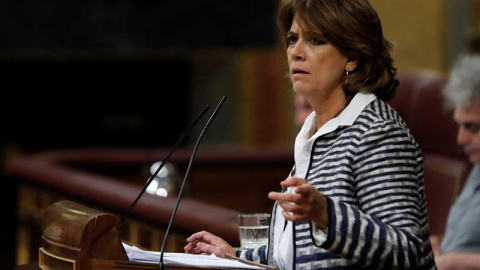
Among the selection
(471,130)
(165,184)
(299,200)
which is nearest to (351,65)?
(299,200)

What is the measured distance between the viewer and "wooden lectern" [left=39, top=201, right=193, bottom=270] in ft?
6.43

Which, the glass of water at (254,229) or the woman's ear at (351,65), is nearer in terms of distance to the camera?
the woman's ear at (351,65)

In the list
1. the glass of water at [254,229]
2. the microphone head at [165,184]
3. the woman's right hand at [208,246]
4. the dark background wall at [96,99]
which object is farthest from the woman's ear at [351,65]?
the dark background wall at [96,99]

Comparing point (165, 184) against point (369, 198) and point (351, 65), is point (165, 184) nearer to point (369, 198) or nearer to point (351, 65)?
point (351, 65)

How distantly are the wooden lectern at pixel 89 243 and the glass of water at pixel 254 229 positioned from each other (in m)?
0.58

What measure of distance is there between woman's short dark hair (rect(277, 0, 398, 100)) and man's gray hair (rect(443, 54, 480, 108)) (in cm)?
165

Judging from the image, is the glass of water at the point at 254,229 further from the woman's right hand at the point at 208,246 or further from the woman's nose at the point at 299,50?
the woman's nose at the point at 299,50

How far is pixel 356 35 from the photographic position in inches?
78.8

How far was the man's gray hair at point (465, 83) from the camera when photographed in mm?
3691

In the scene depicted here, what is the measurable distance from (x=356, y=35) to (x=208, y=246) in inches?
21.2

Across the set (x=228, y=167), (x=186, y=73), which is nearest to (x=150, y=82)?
(x=186, y=73)

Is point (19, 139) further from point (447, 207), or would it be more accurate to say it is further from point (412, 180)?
point (412, 180)

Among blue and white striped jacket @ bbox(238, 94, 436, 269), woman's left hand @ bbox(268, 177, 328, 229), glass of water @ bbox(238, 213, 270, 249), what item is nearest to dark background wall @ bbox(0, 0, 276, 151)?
glass of water @ bbox(238, 213, 270, 249)

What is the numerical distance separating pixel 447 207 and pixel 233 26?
10.8ft
